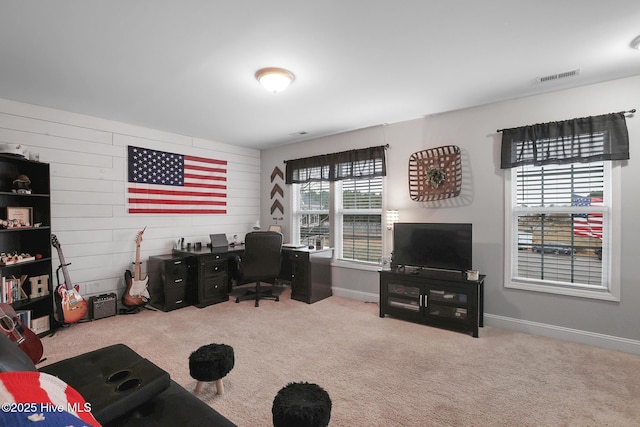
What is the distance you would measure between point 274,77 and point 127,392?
2434 mm

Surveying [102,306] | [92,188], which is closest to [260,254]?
[102,306]

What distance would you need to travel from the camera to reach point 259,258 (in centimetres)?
426

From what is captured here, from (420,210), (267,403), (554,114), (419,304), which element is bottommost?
(267,403)

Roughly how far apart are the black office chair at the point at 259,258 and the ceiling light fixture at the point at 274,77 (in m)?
2.10

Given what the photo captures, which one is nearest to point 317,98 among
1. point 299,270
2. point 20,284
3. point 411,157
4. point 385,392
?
point 411,157

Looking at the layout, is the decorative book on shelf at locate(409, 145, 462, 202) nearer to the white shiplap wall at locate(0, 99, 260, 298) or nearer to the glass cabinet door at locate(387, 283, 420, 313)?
the glass cabinet door at locate(387, 283, 420, 313)

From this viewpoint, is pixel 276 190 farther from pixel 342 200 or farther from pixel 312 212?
pixel 342 200

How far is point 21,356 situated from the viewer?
4.47 feet

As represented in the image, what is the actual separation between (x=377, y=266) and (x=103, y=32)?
3.87 metres

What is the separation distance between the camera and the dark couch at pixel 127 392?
1.30 m

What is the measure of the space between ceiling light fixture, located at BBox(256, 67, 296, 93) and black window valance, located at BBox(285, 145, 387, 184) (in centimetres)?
195

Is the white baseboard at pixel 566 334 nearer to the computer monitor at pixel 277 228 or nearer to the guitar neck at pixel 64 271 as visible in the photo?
the computer monitor at pixel 277 228

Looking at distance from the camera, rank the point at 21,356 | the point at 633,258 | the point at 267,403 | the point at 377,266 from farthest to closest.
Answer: the point at 377,266 < the point at 633,258 < the point at 267,403 < the point at 21,356

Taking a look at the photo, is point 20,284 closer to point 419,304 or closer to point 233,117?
point 233,117
